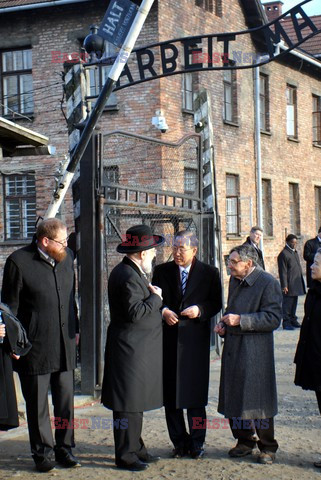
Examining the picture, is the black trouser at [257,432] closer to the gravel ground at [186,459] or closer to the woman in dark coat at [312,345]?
the gravel ground at [186,459]

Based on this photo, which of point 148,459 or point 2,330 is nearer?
point 2,330

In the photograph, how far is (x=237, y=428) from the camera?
6.71 m

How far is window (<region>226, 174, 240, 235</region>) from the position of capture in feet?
82.0

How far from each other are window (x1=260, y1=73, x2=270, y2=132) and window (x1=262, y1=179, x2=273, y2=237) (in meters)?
1.82

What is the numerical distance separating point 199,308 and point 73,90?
4.39 meters

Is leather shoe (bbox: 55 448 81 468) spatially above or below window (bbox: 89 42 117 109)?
below

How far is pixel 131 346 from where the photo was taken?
21.4 feet

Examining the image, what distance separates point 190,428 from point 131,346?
2.92 ft

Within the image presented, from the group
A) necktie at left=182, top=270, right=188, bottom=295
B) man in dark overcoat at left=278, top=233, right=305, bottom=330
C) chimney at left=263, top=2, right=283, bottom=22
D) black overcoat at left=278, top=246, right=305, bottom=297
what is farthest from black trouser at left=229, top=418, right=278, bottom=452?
chimney at left=263, top=2, right=283, bottom=22

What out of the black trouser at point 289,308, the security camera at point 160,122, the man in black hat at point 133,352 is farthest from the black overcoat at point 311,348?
the security camera at point 160,122

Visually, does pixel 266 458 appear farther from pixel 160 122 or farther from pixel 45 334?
pixel 160 122

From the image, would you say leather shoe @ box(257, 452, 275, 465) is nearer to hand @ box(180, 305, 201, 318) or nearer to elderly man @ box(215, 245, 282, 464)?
elderly man @ box(215, 245, 282, 464)

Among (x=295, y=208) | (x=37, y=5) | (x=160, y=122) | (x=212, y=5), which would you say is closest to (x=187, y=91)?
(x=160, y=122)

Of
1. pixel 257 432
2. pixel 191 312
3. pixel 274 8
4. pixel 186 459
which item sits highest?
pixel 274 8
